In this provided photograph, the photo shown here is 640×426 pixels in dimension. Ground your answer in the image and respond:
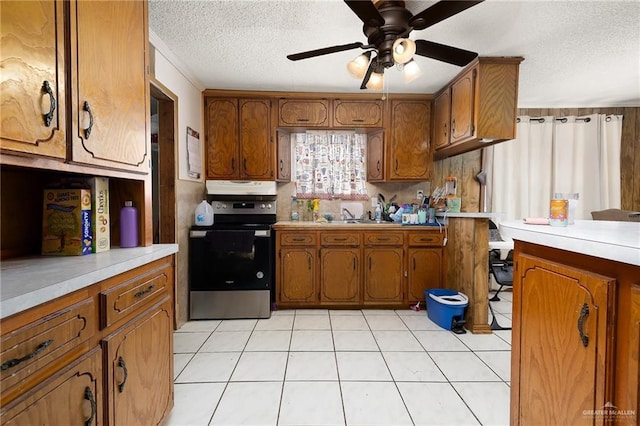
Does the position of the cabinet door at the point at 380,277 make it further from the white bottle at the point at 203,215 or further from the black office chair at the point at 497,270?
the white bottle at the point at 203,215

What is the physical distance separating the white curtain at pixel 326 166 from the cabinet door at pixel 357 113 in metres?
0.36

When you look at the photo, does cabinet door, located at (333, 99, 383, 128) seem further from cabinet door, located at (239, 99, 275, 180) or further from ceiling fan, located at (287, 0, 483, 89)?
ceiling fan, located at (287, 0, 483, 89)

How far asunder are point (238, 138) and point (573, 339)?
3174 mm

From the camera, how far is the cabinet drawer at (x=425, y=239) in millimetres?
3084

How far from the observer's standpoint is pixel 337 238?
3.07 m

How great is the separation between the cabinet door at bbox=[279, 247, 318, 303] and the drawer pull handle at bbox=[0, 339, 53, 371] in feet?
7.68

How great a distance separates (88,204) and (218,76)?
206cm

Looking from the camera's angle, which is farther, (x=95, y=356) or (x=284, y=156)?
(x=284, y=156)

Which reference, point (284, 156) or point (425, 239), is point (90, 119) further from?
point (425, 239)

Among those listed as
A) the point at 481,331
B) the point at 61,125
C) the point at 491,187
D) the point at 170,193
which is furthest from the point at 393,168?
the point at 61,125

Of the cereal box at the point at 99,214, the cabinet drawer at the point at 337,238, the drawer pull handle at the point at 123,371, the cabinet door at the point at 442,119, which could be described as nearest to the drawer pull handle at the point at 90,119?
the cereal box at the point at 99,214

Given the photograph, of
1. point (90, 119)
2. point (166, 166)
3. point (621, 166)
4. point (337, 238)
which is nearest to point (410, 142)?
point (337, 238)

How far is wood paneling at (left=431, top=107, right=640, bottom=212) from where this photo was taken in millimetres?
3602

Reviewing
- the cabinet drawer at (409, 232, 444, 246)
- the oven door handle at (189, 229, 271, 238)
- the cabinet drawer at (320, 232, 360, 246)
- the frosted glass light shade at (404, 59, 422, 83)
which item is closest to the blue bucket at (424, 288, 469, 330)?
the cabinet drawer at (409, 232, 444, 246)
